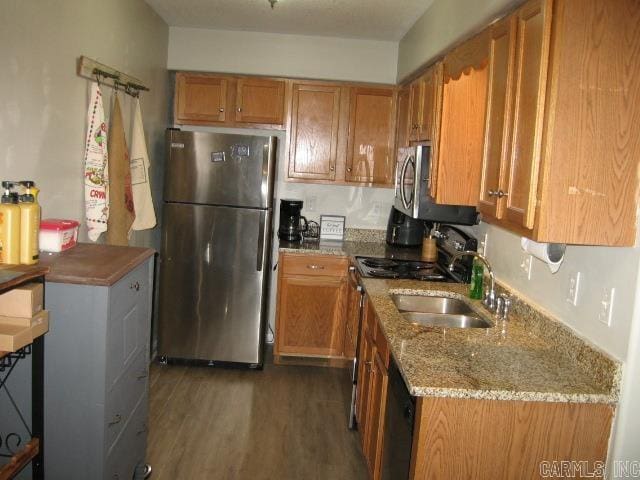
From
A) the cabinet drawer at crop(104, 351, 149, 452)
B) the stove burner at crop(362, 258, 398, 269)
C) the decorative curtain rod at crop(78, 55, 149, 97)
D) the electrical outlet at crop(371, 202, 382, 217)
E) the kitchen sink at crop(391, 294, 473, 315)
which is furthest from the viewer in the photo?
the electrical outlet at crop(371, 202, 382, 217)

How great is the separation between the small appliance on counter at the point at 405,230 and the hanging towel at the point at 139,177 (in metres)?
1.77

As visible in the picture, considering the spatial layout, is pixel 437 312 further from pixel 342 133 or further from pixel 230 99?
pixel 230 99

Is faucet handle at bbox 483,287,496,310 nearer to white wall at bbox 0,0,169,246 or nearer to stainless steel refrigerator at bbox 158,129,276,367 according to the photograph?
stainless steel refrigerator at bbox 158,129,276,367

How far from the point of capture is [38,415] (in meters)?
1.87

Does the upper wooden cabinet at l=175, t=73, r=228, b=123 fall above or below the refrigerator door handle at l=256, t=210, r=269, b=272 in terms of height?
above

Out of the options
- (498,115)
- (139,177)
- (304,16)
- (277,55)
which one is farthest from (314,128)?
(498,115)

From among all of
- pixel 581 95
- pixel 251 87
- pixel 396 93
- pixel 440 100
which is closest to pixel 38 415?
pixel 581 95

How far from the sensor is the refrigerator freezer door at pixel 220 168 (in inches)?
159

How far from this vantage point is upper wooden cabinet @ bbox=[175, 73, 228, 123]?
4348 millimetres

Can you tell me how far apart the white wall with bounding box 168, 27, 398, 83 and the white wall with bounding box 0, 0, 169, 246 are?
0.80 m

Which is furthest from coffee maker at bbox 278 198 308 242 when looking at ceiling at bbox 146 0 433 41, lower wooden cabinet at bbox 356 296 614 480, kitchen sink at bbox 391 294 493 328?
lower wooden cabinet at bbox 356 296 614 480

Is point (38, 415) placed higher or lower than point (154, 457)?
higher

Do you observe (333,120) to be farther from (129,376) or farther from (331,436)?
(129,376)

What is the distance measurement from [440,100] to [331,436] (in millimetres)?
1850
